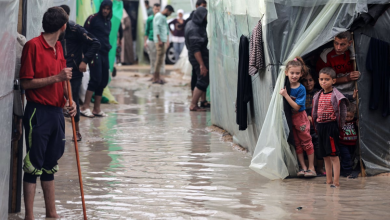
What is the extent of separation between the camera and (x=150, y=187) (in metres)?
6.02

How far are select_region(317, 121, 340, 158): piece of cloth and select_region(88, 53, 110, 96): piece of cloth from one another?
17.2ft

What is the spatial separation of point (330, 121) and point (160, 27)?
1076cm

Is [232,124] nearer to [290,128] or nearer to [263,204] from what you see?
[290,128]

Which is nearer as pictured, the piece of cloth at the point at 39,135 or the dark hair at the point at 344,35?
the piece of cloth at the point at 39,135

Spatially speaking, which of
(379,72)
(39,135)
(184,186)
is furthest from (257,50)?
(39,135)

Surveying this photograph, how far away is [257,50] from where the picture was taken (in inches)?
265

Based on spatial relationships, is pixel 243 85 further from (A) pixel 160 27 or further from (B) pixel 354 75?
(A) pixel 160 27

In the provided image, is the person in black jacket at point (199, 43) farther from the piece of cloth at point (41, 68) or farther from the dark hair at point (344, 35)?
the piece of cloth at point (41, 68)

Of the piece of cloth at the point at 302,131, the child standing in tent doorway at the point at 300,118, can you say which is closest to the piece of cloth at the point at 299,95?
the child standing in tent doorway at the point at 300,118

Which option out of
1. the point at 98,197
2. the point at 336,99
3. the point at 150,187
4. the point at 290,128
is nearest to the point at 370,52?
the point at 336,99

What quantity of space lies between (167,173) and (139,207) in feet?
4.52

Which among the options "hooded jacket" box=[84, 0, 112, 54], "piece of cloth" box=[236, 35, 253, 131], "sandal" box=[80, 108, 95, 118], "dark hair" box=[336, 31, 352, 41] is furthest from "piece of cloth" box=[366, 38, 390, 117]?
"sandal" box=[80, 108, 95, 118]

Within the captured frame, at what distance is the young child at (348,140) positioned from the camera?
21.4ft

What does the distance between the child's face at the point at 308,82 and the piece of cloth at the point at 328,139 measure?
78 centimetres
